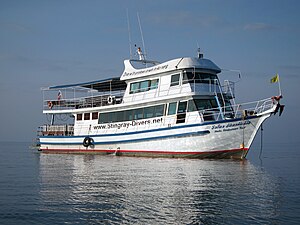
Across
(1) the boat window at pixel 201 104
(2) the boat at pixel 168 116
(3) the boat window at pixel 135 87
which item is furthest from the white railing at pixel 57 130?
(1) the boat window at pixel 201 104

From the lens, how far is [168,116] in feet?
80.2

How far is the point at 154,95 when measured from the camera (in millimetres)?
25766

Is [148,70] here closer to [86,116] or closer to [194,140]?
[194,140]

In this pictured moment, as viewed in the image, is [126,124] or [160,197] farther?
[126,124]

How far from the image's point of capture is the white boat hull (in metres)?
21.8

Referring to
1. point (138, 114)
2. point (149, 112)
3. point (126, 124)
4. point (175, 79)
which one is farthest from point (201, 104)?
point (126, 124)

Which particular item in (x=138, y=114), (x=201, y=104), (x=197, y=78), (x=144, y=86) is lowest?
(x=138, y=114)

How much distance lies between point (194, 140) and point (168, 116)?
2648 millimetres

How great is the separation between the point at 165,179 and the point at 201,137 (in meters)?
8.08

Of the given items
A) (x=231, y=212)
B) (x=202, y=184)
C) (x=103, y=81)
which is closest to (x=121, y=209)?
(x=231, y=212)

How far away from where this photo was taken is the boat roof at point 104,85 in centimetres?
2958

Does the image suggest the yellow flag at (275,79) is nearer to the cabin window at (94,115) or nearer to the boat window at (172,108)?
the boat window at (172,108)

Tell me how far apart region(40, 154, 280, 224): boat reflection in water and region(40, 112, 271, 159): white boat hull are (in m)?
5.01

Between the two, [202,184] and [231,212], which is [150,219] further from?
[202,184]
